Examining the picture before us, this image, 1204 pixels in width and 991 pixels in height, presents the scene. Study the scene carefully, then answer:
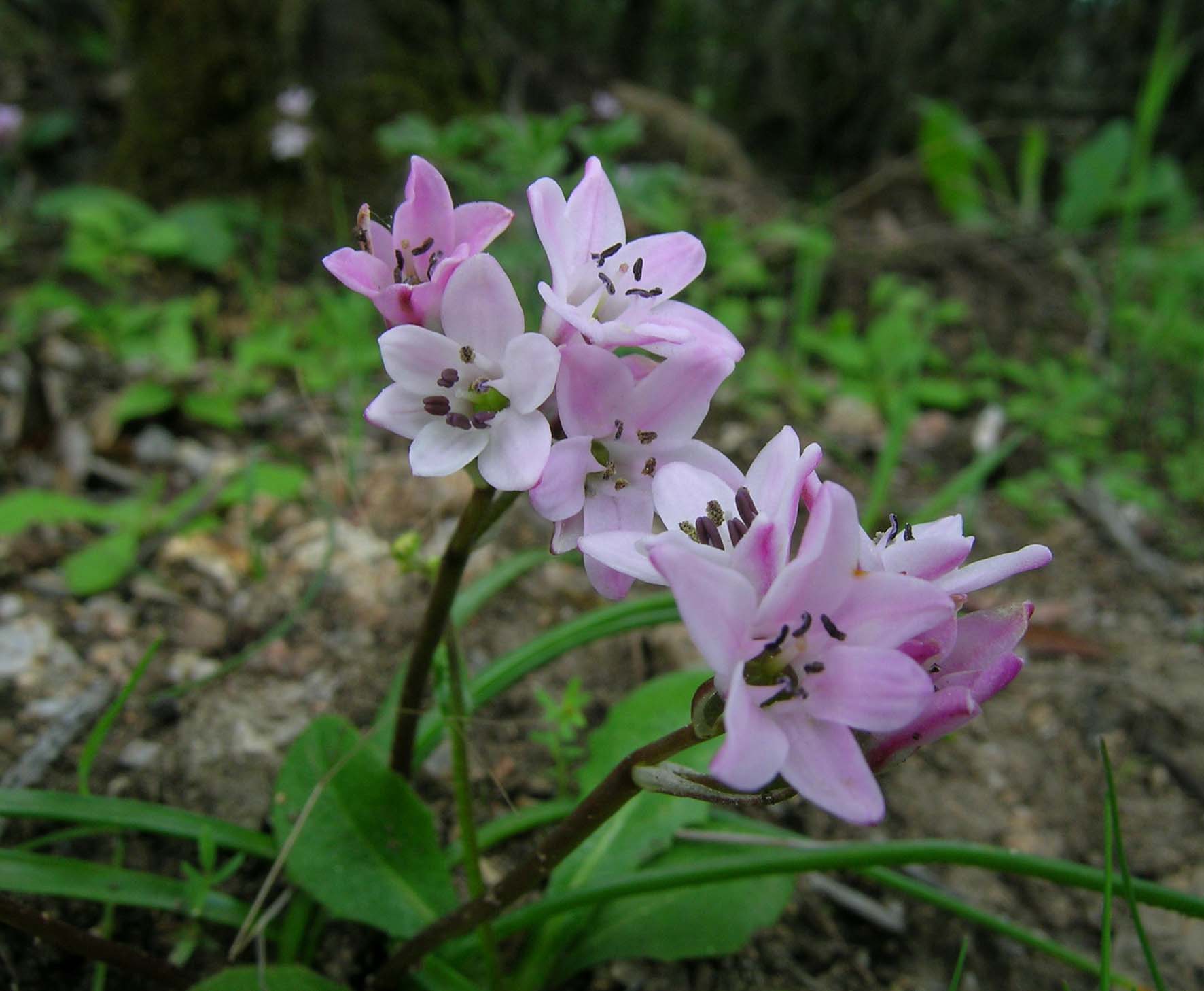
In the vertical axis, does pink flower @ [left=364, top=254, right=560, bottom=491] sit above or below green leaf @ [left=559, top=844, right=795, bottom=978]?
above

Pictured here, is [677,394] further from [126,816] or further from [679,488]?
[126,816]

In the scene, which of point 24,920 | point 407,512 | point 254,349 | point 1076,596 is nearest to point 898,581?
point 24,920

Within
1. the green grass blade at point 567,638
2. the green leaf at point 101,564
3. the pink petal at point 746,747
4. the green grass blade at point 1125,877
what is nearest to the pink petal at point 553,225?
the pink petal at point 746,747

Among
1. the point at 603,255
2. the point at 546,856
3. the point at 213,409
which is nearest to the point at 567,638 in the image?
the point at 546,856

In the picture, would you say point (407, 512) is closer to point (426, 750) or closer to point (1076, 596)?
point (426, 750)

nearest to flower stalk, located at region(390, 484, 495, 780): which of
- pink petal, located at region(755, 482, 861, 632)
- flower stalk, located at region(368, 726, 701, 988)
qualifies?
flower stalk, located at region(368, 726, 701, 988)

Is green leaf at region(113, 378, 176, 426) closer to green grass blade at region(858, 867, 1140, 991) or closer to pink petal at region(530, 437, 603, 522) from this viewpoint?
pink petal at region(530, 437, 603, 522)

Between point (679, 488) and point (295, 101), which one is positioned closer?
point (679, 488)
